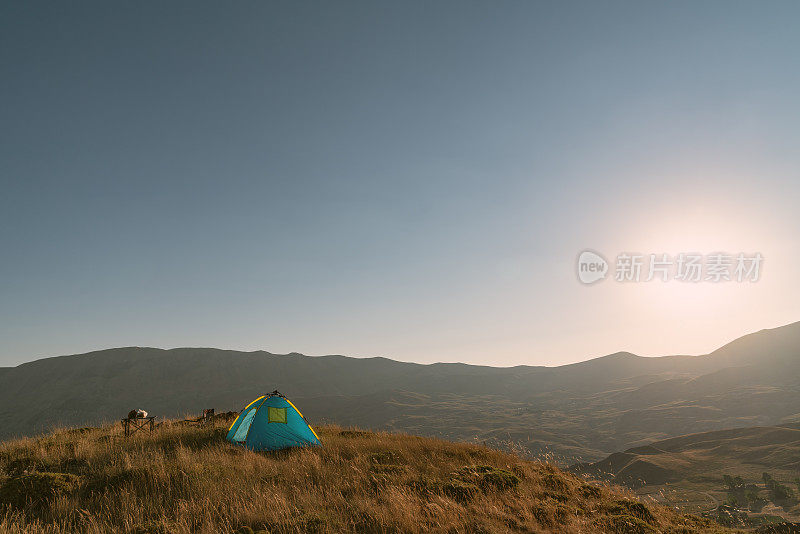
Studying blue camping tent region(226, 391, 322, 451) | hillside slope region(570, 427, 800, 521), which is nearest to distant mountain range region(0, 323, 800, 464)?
hillside slope region(570, 427, 800, 521)

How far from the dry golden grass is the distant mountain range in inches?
3318

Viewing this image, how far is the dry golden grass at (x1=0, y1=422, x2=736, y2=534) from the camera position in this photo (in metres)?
6.32

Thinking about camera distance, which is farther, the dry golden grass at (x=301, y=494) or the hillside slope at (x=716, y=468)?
the hillside slope at (x=716, y=468)

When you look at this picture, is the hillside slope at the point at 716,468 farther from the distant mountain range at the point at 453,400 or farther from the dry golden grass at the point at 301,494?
the dry golden grass at the point at 301,494

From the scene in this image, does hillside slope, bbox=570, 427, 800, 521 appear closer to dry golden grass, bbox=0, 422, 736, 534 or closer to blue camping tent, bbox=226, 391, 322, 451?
dry golden grass, bbox=0, 422, 736, 534

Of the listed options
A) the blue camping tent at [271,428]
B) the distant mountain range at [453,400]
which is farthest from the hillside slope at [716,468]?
the blue camping tent at [271,428]

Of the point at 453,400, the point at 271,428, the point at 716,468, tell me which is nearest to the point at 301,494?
the point at 271,428

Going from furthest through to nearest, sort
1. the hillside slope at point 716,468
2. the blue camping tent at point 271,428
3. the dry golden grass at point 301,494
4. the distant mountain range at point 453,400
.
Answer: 1. the distant mountain range at point 453,400
2. the hillside slope at point 716,468
3. the blue camping tent at point 271,428
4. the dry golden grass at point 301,494

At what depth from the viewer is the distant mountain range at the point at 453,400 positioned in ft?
363

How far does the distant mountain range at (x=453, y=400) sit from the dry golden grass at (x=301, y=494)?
84.3 meters

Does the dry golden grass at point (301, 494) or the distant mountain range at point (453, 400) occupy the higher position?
the dry golden grass at point (301, 494)

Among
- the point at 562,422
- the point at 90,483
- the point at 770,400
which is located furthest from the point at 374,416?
the point at 90,483

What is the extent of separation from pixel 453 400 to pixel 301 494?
7245 inches

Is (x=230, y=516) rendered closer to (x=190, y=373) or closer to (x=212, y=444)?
(x=212, y=444)
